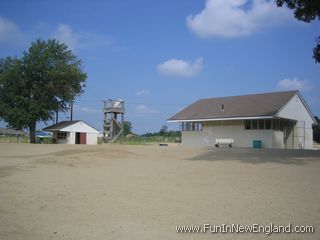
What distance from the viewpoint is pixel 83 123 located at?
5534 centimetres

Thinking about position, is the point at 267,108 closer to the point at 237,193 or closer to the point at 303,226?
the point at 237,193

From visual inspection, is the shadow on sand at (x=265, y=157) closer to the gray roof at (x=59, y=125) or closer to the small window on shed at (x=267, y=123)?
the small window on shed at (x=267, y=123)

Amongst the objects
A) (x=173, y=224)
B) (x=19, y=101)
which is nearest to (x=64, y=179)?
(x=173, y=224)

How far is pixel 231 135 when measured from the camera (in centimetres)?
3759

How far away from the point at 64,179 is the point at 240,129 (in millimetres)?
28166

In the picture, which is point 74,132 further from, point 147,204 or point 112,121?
point 147,204

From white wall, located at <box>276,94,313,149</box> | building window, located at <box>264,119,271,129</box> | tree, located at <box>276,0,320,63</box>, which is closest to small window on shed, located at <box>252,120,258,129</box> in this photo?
building window, located at <box>264,119,271,129</box>

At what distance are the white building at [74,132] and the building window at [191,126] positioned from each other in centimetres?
1879

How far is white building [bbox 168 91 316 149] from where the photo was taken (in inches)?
1375

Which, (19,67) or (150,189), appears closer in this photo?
(150,189)

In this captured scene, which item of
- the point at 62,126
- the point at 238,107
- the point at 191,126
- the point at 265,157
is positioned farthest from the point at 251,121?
the point at 62,126

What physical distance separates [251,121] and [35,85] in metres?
29.7

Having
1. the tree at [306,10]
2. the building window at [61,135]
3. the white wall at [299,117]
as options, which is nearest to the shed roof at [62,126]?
the building window at [61,135]

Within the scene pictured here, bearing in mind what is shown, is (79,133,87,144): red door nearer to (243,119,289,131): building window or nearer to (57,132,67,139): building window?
(57,132,67,139): building window
